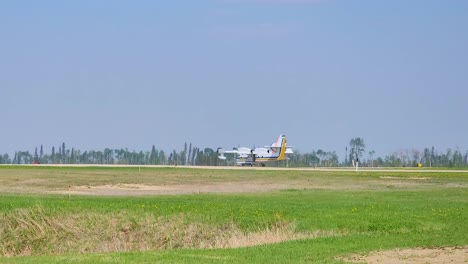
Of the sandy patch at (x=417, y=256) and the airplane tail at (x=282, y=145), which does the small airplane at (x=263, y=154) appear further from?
the sandy patch at (x=417, y=256)

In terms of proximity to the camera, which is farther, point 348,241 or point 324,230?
point 324,230

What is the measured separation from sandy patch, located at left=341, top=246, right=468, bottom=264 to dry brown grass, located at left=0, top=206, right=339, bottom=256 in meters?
6.58

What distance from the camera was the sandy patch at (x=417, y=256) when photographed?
70.4 ft

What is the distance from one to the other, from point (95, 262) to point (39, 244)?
1067cm

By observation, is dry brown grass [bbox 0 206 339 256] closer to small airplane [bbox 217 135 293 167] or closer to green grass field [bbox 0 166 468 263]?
green grass field [bbox 0 166 468 263]

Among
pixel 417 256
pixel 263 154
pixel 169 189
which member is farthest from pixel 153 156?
pixel 417 256

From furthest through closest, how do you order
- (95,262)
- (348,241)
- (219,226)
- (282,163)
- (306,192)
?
(282,163) < (306,192) < (219,226) < (348,241) < (95,262)

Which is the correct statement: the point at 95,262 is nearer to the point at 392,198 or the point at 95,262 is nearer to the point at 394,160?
the point at 392,198

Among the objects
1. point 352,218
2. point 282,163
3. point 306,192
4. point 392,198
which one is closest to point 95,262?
point 352,218

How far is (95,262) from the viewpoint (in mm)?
20547

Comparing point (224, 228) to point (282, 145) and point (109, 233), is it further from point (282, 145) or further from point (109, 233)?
point (282, 145)

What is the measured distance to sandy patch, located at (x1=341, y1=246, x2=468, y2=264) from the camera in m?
21.5

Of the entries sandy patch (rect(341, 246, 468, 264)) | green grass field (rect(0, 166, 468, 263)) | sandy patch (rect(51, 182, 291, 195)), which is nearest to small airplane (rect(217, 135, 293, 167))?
sandy patch (rect(51, 182, 291, 195))

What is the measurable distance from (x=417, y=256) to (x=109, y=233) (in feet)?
43.5
